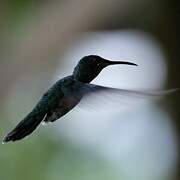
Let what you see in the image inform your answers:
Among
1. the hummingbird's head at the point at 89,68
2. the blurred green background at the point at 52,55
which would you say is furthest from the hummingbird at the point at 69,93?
the blurred green background at the point at 52,55

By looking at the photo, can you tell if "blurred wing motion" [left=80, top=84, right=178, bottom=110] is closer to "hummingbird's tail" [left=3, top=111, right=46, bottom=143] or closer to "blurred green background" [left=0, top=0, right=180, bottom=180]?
"hummingbird's tail" [left=3, top=111, right=46, bottom=143]

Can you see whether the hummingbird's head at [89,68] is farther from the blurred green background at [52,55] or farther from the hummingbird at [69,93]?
the blurred green background at [52,55]

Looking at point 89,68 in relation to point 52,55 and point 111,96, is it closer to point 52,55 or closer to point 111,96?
point 111,96

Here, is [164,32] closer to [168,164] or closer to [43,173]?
[168,164]

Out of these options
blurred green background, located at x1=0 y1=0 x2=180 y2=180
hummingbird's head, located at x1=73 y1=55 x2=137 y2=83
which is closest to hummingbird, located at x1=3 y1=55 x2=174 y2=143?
hummingbird's head, located at x1=73 y1=55 x2=137 y2=83

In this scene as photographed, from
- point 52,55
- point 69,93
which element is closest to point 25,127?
point 69,93

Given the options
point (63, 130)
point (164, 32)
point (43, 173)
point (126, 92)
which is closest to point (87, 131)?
point (63, 130)
